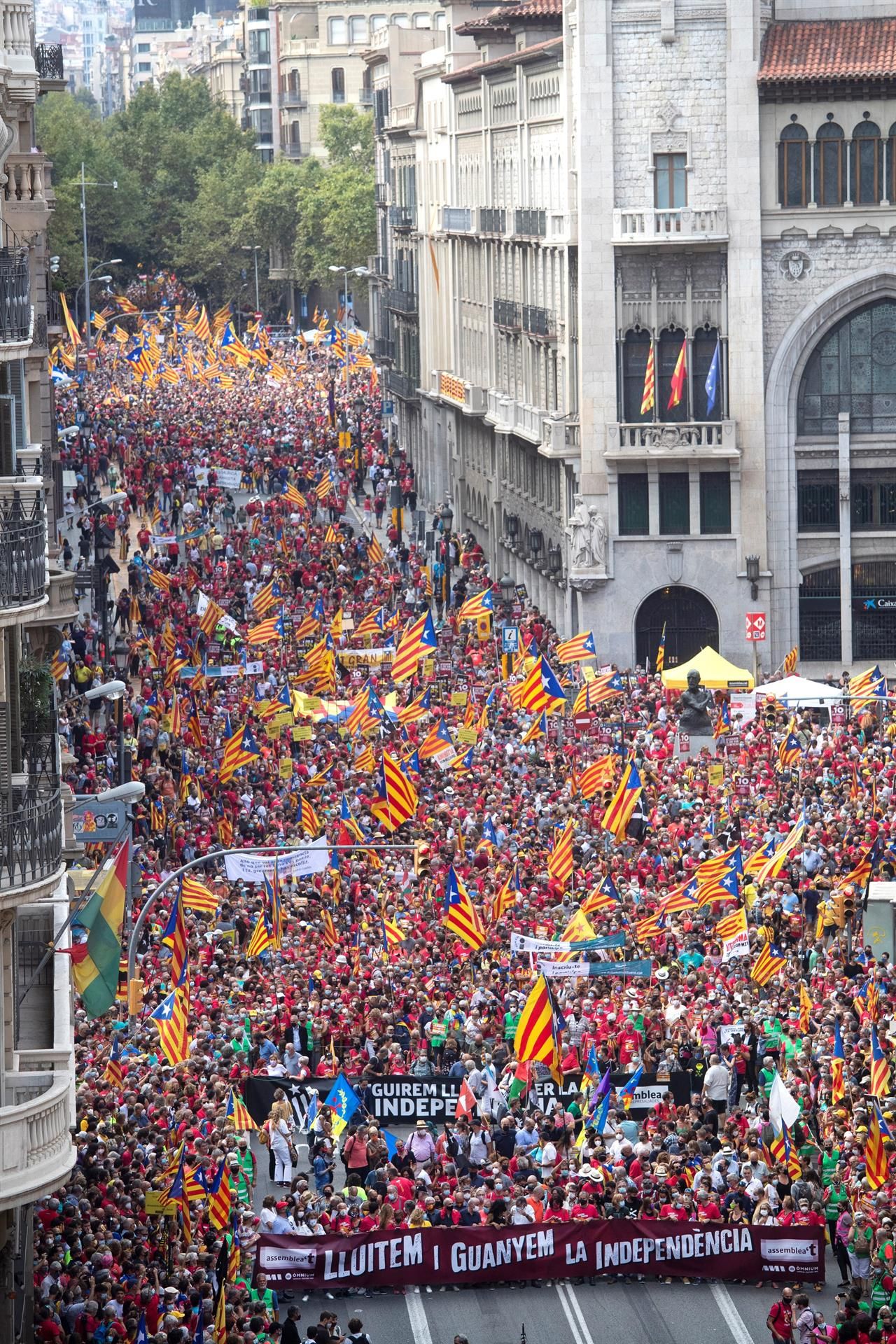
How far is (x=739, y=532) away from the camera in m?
67.3

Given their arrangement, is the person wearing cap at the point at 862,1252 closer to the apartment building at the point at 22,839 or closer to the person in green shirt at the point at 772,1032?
the person in green shirt at the point at 772,1032

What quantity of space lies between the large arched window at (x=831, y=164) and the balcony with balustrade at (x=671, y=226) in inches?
93.4

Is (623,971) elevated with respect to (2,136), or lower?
lower

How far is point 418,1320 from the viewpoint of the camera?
3023cm

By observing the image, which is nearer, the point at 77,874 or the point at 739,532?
the point at 77,874

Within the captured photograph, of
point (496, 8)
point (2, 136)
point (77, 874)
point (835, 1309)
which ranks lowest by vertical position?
point (835, 1309)

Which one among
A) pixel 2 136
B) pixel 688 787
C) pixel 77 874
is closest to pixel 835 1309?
pixel 77 874

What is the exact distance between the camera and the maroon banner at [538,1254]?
3044 centimetres

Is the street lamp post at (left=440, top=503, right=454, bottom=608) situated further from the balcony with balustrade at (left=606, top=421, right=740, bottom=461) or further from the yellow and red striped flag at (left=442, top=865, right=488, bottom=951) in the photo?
the yellow and red striped flag at (left=442, top=865, right=488, bottom=951)

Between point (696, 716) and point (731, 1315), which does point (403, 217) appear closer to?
point (696, 716)

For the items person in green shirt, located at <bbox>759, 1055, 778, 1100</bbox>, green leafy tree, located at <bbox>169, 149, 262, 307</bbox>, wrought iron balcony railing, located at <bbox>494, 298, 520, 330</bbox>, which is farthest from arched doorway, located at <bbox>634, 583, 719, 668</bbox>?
green leafy tree, located at <bbox>169, 149, 262, 307</bbox>

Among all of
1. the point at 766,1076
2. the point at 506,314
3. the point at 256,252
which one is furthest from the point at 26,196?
the point at 256,252

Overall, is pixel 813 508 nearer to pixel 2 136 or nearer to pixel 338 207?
pixel 2 136

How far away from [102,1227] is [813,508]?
42.6m
